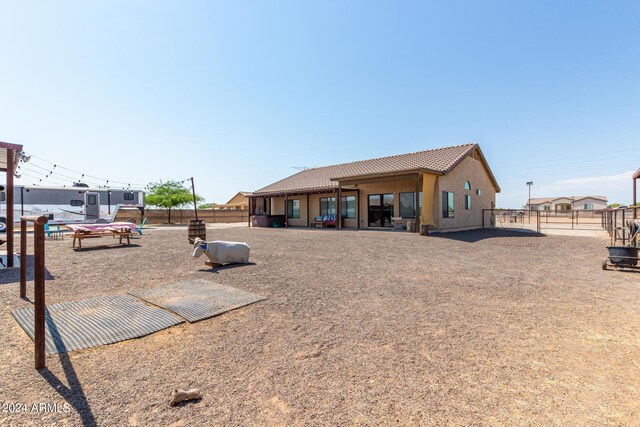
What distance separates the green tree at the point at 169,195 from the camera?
30163 mm

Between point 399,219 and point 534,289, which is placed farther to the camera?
point 399,219

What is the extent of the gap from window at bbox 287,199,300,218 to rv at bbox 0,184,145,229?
11635 mm

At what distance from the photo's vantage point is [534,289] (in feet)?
16.8

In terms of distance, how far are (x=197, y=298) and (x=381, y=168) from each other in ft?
51.0

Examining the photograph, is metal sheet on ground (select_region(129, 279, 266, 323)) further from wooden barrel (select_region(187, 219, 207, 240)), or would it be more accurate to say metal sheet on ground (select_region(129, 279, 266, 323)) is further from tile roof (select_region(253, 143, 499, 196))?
tile roof (select_region(253, 143, 499, 196))

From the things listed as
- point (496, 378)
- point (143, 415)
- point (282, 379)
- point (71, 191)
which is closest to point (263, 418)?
point (282, 379)

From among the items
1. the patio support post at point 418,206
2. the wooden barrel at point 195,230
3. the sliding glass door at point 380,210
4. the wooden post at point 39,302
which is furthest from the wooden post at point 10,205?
the sliding glass door at point 380,210

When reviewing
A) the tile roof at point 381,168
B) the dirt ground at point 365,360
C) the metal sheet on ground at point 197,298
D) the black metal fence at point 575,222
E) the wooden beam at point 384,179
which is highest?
the tile roof at point 381,168

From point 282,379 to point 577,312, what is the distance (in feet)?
12.8

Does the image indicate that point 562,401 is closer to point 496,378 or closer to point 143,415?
point 496,378

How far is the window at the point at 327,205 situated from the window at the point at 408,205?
189 inches

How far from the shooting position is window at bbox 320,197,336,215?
2049cm

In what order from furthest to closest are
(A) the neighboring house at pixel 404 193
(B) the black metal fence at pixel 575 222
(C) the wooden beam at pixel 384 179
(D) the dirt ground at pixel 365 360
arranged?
(B) the black metal fence at pixel 575 222 < (A) the neighboring house at pixel 404 193 < (C) the wooden beam at pixel 384 179 < (D) the dirt ground at pixel 365 360

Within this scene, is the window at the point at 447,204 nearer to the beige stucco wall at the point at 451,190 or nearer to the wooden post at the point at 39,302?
the beige stucco wall at the point at 451,190
